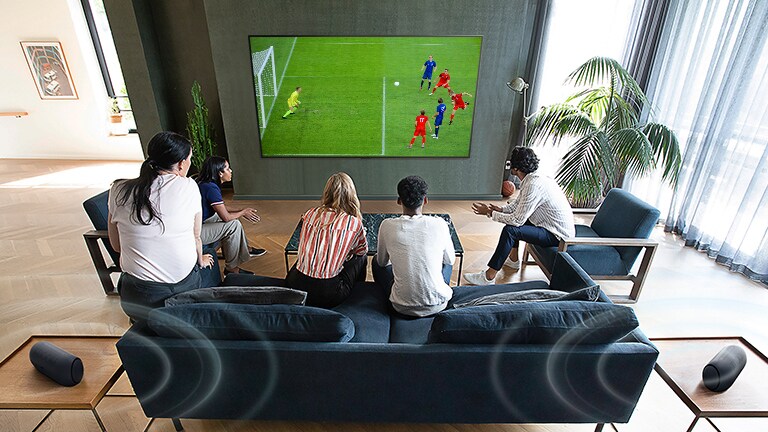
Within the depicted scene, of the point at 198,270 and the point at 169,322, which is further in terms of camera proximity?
the point at 198,270

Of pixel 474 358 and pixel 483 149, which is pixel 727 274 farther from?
pixel 474 358

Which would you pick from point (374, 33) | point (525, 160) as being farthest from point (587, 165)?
point (374, 33)

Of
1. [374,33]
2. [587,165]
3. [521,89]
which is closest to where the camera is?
[587,165]

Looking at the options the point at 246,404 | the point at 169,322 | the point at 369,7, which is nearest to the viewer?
the point at 169,322

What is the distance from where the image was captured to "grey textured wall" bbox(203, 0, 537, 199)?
4.12 metres

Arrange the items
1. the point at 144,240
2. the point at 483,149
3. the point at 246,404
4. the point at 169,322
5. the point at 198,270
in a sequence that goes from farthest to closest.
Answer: the point at 483,149 → the point at 198,270 → the point at 144,240 → the point at 246,404 → the point at 169,322

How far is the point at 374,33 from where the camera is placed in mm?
4227

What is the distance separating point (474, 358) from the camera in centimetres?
165

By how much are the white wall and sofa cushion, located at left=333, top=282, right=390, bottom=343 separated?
5.77 m

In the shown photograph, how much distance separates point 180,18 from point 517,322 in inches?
194

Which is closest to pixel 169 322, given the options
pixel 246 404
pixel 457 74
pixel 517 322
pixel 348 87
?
pixel 246 404

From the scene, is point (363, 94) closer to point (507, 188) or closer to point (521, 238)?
point (507, 188)

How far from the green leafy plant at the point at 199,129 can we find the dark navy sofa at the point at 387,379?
3282mm

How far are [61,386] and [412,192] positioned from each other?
1.83 meters
